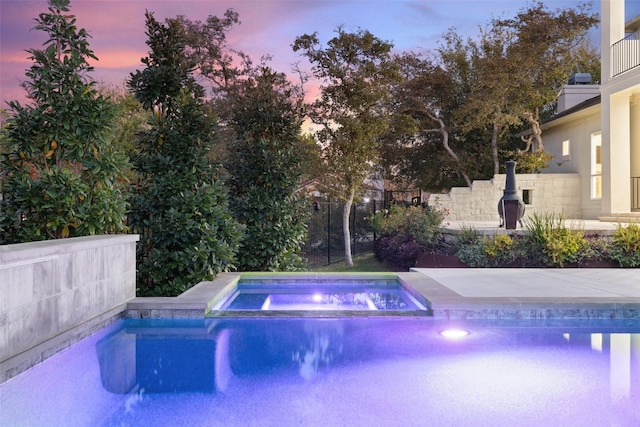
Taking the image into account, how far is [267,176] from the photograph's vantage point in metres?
9.20

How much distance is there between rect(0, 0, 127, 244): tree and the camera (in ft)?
17.7

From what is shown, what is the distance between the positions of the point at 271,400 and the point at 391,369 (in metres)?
1.17

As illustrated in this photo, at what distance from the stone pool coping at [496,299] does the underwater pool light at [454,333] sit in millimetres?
407

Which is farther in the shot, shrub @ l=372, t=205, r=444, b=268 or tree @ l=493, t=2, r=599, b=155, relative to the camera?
tree @ l=493, t=2, r=599, b=155

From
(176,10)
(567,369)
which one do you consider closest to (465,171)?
(176,10)

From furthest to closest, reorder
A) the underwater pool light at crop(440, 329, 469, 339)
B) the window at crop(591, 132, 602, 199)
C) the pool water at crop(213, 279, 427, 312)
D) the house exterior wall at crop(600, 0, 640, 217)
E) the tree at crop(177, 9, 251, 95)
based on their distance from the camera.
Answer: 1. the tree at crop(177, 9, 251, 95)
2. the window at crop(591, 132, 602, 199)
3. the house exterior wall at crop(600, 0, 640, 217)
4. the pool water at crop(213, 279, 427, 312)
5. the underwater pool light at crop(440, 329, 469, 339)

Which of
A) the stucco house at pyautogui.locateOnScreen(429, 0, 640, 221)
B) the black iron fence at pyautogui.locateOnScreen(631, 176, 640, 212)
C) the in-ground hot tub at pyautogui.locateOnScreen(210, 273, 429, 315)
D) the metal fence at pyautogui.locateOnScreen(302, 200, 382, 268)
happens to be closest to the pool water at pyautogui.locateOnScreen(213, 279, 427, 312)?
the in-ground hot tub at pyautogui.locateOnScreen(210, 273, 429, 315)

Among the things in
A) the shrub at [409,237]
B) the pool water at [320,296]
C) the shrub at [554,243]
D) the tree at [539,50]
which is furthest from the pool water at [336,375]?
Result: the tree at [539,50]

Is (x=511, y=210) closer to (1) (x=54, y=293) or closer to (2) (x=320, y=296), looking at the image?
(2) (x=320, y=296)

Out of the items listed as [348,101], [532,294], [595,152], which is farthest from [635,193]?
[532,294]

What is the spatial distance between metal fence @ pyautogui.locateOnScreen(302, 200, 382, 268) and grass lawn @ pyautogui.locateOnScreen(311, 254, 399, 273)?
1.24 ft

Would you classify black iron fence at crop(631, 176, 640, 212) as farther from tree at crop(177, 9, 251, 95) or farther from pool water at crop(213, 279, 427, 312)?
tree at crop(177, 9, 251, 95)

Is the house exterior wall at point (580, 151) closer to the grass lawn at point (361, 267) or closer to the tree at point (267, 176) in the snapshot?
the grass lawn at point (361, 267)

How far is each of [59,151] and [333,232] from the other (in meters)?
11.6
